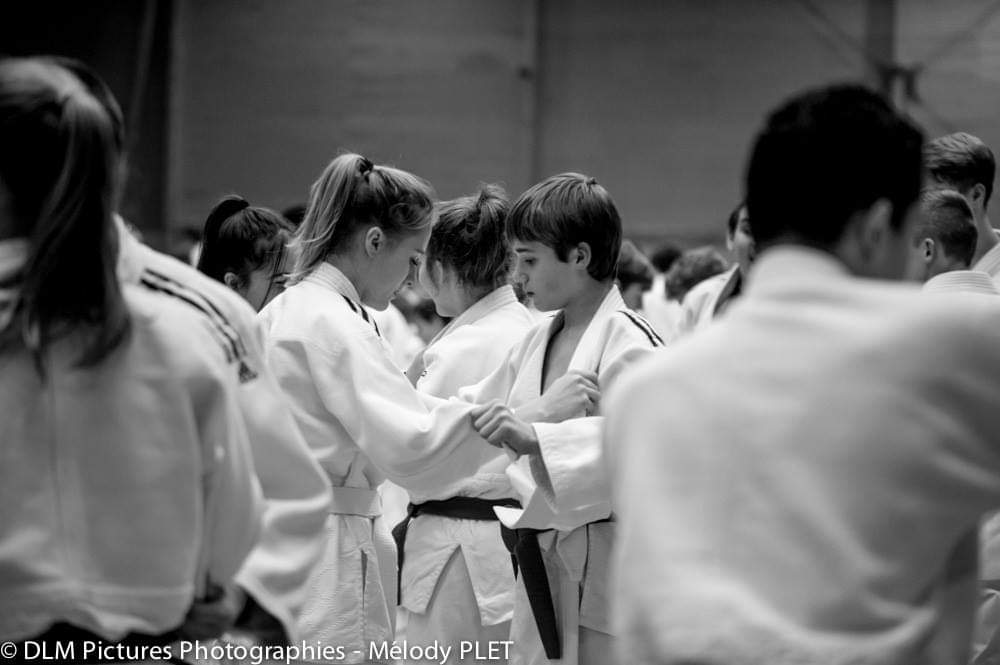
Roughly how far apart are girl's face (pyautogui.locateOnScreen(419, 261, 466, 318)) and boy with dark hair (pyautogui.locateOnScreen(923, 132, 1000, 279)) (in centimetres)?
142

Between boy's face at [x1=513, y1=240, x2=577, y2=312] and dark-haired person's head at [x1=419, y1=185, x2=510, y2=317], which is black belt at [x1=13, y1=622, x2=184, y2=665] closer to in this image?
boy's face at [x1=513, y1=240, x2=577, y2=312]

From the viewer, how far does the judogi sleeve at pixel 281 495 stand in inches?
75.1

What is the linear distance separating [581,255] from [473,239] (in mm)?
655

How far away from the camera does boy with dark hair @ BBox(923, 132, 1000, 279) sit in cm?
365

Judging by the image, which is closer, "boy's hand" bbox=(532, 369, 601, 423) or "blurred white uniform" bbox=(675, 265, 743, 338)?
"boy's hand" bbox=(532, 369, 601, 423)

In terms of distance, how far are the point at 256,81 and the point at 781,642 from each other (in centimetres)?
991

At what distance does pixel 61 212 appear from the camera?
165 cm

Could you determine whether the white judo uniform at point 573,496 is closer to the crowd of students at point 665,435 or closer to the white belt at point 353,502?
the white belt at point 353,502

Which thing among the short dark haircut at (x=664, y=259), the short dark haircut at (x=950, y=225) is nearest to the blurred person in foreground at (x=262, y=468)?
the short dark haircut at (x=950, y=225)

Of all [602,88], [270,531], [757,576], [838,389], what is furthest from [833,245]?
[602,88]

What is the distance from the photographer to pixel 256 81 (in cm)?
1070

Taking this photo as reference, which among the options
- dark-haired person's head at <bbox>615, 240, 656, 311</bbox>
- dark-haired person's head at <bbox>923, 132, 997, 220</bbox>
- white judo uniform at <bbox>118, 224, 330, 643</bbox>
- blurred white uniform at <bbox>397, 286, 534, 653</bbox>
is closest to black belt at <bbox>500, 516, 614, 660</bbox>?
blurred white uniform at <bbox>397, 286, 534, 653</bbox>

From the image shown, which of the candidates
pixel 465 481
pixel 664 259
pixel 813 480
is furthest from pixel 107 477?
pixel 664 259

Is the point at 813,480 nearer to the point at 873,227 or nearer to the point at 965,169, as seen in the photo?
the point at 873,227
